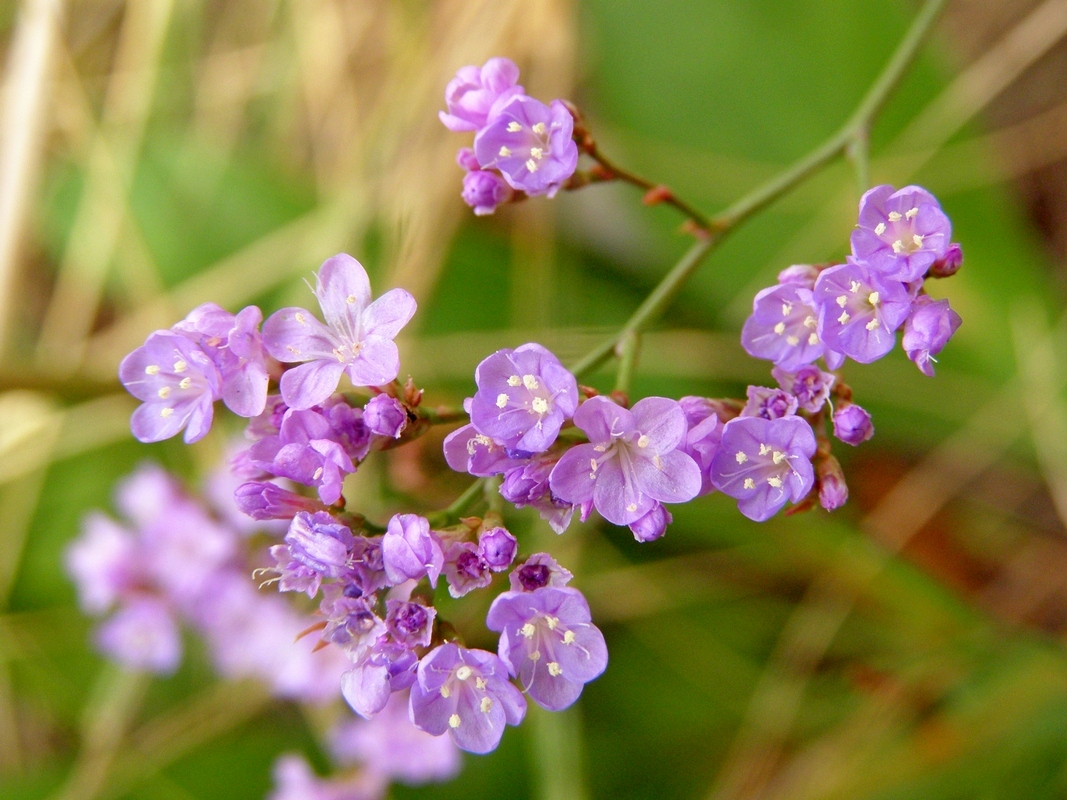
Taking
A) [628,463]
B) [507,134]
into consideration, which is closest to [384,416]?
[628,463]

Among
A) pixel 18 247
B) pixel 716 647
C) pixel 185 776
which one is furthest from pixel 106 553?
pixel 716 647

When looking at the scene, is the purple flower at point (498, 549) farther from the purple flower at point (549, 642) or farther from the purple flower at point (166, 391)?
the purple flower at point (166, 391)

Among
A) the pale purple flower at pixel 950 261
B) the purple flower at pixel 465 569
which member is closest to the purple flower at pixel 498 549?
the purple flower at pixel 465 569

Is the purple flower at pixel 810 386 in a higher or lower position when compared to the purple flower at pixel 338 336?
higher

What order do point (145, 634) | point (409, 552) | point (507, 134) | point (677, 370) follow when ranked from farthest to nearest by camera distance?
point (677, 370), point (145, 634), point (507, 134), point (409, 552)

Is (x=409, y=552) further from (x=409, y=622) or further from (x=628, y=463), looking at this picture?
(x=628, y=463)

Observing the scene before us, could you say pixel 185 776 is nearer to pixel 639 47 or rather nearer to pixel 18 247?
pixel 18 247

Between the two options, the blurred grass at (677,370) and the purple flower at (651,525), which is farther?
the blurred grass at (677,370)
